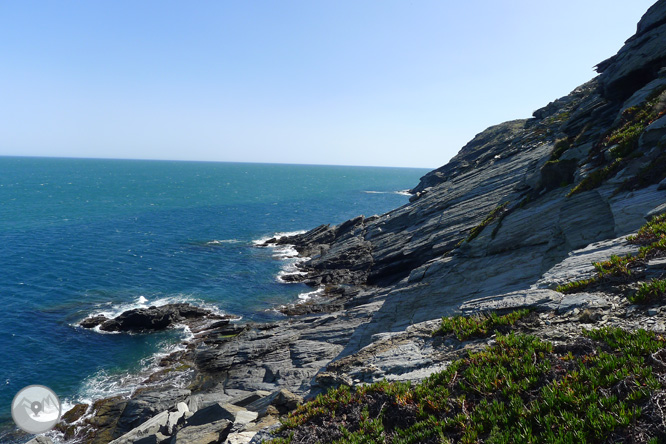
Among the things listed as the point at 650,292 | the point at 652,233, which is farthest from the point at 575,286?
the point at 652,233

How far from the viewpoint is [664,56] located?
98.5 feet

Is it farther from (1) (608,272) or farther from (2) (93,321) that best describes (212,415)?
(2) (93,321)

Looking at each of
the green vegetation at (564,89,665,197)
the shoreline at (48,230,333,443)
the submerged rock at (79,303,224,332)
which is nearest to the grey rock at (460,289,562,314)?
the green vegetation at (564,89,665,197)

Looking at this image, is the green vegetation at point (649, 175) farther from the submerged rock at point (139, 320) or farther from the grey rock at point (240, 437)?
the submerged rock at point (139, 320)

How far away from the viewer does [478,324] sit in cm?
1241

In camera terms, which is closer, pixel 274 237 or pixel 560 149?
pixel 560 149

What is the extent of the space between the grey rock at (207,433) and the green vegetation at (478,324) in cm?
904

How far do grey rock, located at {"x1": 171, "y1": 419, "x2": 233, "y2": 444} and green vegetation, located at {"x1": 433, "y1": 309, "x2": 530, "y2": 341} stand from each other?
9.04m

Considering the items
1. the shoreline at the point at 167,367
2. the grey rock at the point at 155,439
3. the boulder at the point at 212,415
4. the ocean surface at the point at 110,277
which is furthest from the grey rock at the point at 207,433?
the ocean surface at the point at 110,277

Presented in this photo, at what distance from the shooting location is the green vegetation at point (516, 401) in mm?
6796

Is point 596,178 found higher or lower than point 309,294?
higher

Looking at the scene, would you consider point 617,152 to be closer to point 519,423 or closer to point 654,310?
point 654,310

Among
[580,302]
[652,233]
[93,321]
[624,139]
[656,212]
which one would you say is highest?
[624,139]

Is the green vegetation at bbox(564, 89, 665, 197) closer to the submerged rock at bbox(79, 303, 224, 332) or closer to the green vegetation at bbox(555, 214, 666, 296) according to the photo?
the green vegetation at bbox(555, 214, 666, 296)
